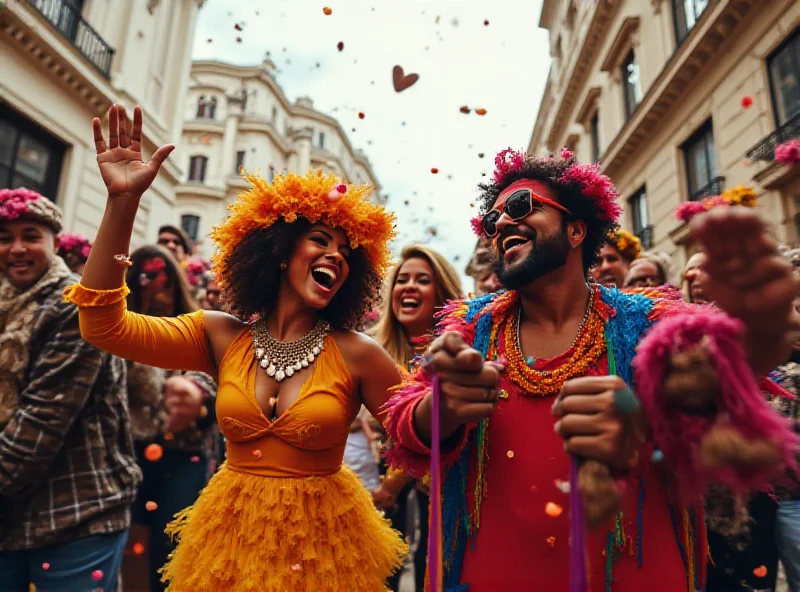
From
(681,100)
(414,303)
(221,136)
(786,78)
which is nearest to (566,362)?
(414,303)

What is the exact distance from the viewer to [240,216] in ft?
7.66

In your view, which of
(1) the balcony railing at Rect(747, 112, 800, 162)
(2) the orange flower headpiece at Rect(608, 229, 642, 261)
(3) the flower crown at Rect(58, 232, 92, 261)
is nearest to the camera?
(3) the flower crown at Rect(58, 232, 92, 261)

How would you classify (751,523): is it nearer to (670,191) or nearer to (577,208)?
(577,208)

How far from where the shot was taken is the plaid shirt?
2168 mm

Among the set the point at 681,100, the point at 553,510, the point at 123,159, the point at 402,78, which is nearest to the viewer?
the point at 553,510

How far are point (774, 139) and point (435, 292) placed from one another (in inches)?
292

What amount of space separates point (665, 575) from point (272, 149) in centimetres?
3224

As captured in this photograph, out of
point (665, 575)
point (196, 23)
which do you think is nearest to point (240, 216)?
point (665, 575)

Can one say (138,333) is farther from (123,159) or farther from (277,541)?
(277,541)

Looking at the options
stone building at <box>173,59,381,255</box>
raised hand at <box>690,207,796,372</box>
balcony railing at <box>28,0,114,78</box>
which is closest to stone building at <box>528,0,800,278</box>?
raised hand at <box>690,207,796,372</box>

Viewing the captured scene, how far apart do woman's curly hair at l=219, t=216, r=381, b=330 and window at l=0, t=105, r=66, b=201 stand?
28.3ft

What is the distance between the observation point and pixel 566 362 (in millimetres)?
1702

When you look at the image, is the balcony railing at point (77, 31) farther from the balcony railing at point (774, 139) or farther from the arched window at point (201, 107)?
the arched window at point (201, 107)

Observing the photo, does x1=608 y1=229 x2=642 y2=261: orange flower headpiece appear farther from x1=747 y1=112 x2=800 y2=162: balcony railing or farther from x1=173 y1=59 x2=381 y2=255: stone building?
x1=173 y1=59 x2=381 y2=255: stone building
